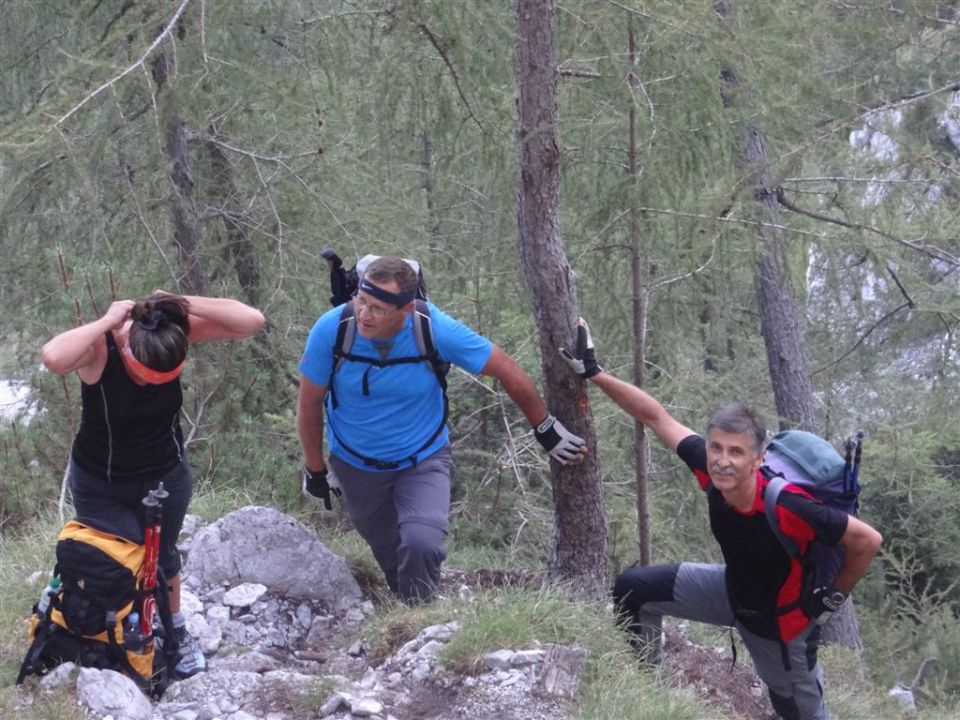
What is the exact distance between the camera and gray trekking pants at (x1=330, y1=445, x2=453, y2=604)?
5.37 metres

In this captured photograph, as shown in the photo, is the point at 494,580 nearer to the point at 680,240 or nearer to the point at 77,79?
the point at 680,240

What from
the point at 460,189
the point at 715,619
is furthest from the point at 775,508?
the point at 460,189

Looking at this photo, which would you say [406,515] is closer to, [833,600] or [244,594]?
[244,594]

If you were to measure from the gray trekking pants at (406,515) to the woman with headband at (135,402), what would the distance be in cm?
104

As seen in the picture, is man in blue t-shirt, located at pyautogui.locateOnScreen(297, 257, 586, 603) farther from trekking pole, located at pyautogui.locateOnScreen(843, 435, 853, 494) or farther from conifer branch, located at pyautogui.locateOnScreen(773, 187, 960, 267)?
conifer branch, located at pyautogui.locateOnScreen(773, 187, 960, 267)

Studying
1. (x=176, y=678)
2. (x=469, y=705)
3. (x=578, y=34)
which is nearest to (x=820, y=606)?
(x=469, y=705)

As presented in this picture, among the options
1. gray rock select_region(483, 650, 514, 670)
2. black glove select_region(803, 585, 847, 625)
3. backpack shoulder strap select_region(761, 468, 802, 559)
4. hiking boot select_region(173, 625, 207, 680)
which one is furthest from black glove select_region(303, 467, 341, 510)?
black glove select_region(803, 585, 847, 625)

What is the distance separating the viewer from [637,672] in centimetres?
479

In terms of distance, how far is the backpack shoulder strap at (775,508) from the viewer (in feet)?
14.5

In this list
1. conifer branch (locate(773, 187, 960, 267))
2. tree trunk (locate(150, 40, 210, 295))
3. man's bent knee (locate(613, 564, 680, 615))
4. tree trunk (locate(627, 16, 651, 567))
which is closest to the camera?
man's bent knee (locate(613, 564, 680, 615))

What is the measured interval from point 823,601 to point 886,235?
491cm

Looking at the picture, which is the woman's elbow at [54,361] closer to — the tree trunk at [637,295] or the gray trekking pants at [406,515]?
the gray trekking pants at [406,515]

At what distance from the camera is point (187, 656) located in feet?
16.4

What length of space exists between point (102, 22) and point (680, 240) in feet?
17.8
